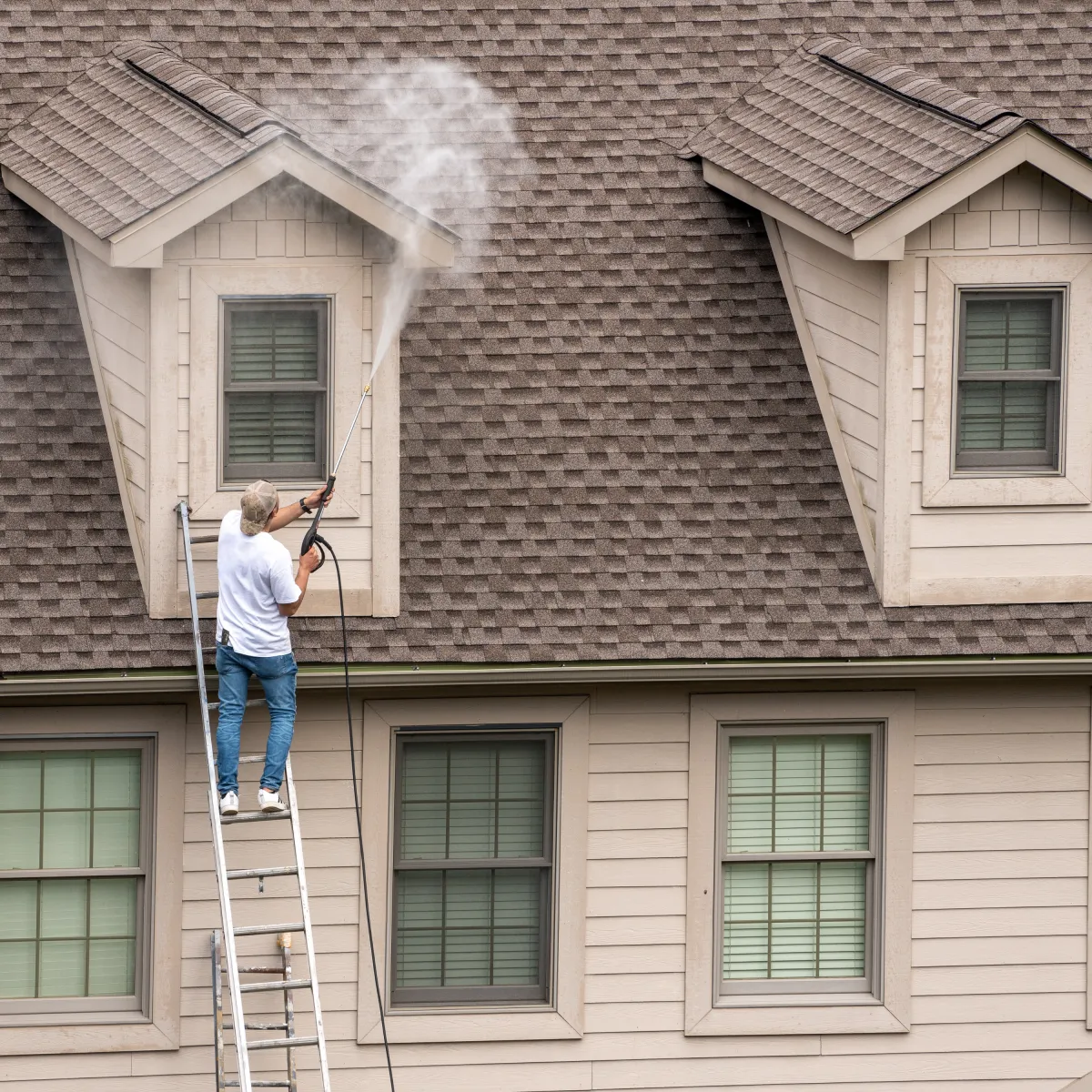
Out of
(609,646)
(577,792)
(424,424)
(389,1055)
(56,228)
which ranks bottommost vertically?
(389,1055)

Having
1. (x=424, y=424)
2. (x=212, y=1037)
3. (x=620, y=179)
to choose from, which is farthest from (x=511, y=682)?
(x=620, y=179)

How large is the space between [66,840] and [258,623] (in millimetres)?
2041

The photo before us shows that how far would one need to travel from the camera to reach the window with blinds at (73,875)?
38.0 ft

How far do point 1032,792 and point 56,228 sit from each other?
728 centimetres

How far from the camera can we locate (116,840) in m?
11.7

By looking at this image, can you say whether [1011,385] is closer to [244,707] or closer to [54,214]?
[244,707]

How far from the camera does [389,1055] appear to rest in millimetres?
11734

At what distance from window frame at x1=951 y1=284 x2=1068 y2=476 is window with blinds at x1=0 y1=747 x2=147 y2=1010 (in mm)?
5480

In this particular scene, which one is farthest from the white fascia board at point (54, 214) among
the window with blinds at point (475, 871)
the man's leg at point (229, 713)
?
the window with blinds at point (475, 871)

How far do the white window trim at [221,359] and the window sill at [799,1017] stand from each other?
3881 mm

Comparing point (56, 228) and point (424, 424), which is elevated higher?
point (56, 228)

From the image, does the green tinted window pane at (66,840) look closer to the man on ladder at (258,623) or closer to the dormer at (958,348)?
the man on ladder at (258,623)

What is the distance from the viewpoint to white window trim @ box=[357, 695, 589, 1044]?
1174cm

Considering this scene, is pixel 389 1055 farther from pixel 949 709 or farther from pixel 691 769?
pixel 949 709
